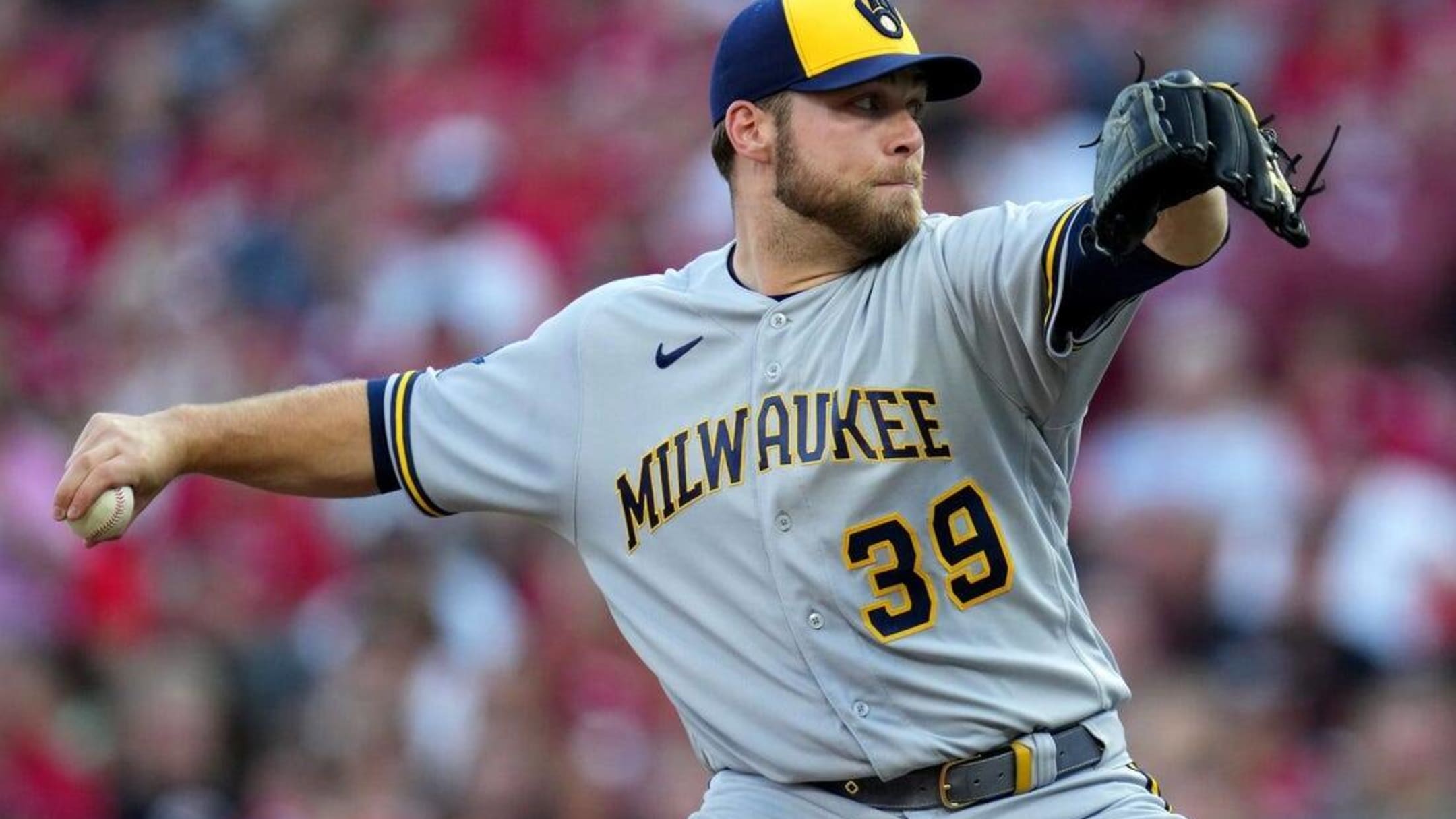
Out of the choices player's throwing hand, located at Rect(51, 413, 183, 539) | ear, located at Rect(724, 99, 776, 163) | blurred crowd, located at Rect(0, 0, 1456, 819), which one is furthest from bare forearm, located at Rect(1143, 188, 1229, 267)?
blurred crowd, located at Rect(0, 0, 1456, 819)

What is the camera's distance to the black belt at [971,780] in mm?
3828

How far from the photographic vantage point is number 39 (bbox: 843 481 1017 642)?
3.86m

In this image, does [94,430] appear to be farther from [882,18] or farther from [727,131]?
[882,18]

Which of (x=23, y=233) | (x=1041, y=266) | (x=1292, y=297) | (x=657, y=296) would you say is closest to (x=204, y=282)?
(x=23, y=233)

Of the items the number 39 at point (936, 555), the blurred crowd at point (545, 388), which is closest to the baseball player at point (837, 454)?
the number 39 at point (936, 555)

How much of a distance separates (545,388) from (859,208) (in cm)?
69

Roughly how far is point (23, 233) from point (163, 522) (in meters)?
2.89

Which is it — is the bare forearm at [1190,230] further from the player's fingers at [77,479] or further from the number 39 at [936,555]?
the player's fingers at [77,479]

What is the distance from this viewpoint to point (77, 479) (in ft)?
13.0

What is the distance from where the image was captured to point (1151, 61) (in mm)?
8359

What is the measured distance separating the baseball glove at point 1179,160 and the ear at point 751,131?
2.92 ft

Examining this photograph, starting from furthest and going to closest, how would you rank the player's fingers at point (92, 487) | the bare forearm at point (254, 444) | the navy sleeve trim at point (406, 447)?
the navy sleeve trim at point (406, 447) → the bare forearm at point (254, 444) → the player's fingers at point (92, 487)

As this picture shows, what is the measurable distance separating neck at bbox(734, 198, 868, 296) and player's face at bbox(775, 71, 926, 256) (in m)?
0.02

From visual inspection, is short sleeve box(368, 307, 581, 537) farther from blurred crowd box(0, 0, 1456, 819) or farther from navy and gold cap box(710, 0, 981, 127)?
blurred crowd box(0, 0, 1456, 819)
